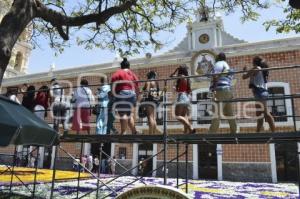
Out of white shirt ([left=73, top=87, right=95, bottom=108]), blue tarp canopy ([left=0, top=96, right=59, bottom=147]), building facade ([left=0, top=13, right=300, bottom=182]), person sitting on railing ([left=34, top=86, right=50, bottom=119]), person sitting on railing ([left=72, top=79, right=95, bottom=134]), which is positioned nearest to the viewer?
blue tarp canopy ([left=0, top=96, right=59, bottom=147])

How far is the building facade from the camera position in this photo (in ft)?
60.5

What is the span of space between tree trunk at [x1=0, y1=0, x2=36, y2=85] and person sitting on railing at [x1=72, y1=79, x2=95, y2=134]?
6.57ft

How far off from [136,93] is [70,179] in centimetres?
705

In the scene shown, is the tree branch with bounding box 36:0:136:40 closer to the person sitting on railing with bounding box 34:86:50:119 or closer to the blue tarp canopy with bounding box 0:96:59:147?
the person sitting on railing with bounding box 34:86:50:119

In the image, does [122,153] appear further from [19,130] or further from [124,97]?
[19,130]

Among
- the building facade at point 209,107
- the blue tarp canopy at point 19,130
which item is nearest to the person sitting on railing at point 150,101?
the blue tarp canopy at point 19,130

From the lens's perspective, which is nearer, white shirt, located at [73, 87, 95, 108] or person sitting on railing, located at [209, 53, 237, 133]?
person sitting on railing, located at [209, 53, 237, 133]

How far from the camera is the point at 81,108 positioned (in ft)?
29.1

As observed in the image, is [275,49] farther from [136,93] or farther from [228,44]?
[136,93]

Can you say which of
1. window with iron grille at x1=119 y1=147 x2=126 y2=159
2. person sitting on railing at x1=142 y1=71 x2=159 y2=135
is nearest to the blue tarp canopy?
person sitting on railing at x1=142 y1=71 x2=159 y2=135

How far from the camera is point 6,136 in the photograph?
17.6 feet

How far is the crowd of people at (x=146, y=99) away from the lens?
728 centimetres

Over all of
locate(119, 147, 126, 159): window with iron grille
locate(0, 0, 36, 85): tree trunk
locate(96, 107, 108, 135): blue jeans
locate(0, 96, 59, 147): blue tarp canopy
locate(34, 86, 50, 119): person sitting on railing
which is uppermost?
locate(0, 0, 36, 85): tree trunk

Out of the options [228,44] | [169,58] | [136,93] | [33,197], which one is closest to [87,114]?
[136,93]
